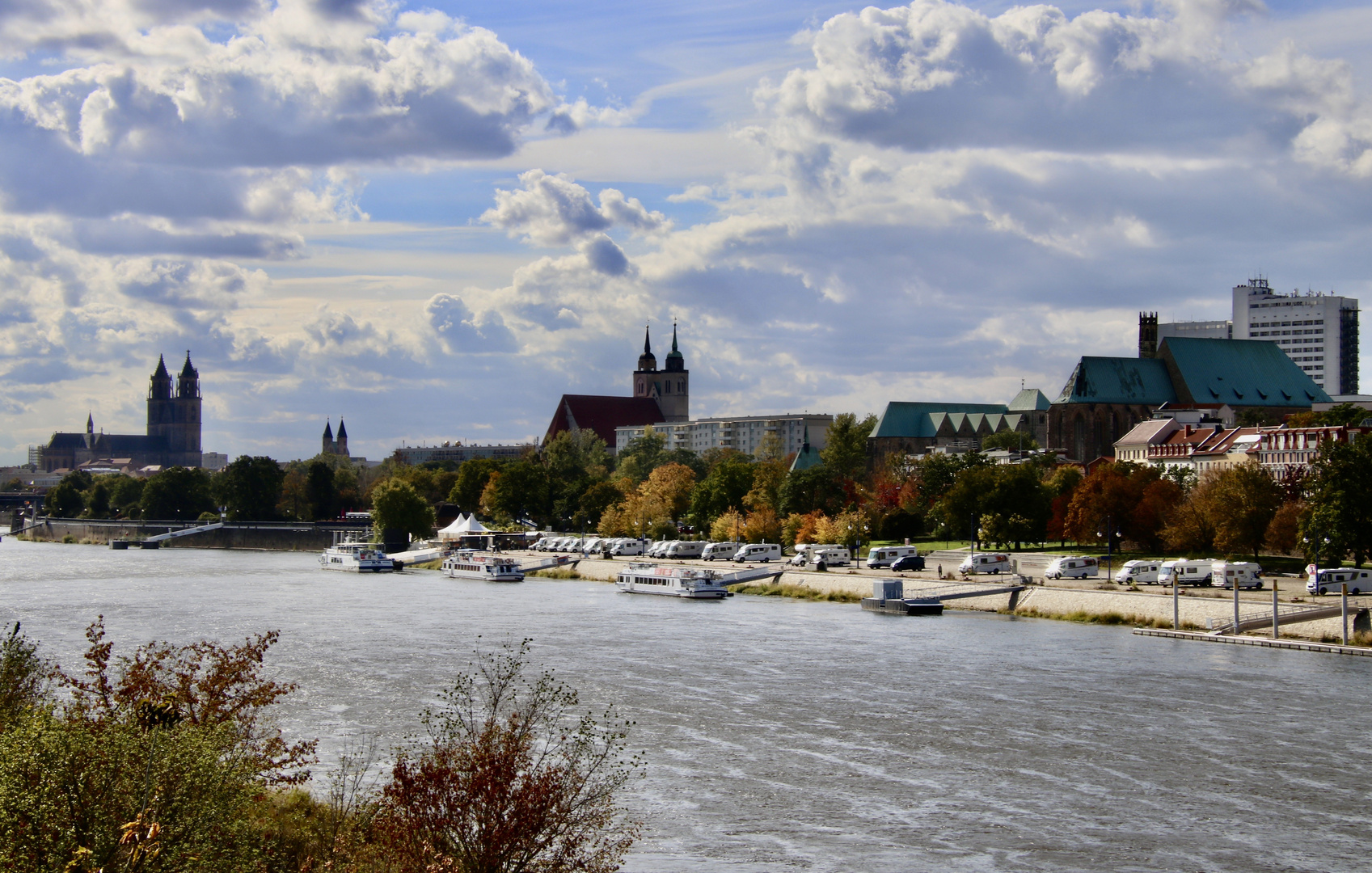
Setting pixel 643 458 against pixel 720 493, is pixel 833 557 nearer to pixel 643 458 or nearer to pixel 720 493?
pixel 720 493

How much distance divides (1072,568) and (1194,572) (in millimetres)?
7513

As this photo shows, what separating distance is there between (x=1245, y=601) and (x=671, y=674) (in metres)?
25.1

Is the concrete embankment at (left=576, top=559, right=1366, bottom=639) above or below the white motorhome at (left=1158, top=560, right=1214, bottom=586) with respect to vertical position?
below

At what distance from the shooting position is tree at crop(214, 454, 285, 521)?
549 feet

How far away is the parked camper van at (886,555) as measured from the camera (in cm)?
8200

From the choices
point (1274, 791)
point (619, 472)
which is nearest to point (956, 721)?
point (1274, 791)

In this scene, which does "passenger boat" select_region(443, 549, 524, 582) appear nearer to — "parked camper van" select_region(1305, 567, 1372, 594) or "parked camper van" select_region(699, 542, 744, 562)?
"parked camper van" select_region(699, 542, 744, 562)

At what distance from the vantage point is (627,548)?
107 metres

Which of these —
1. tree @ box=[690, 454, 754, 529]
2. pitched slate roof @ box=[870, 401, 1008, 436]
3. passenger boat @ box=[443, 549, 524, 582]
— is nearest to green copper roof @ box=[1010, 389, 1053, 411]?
pitched slate roof @ box=[870, 401, 1008, 436]

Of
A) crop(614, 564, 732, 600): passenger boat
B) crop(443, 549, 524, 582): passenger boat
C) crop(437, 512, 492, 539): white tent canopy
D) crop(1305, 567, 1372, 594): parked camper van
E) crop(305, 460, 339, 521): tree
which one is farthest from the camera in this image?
crop(305, 460, 339, 521): tree

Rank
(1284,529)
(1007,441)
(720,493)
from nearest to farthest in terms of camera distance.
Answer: (1284,529) → (720,493) → (1007,441)

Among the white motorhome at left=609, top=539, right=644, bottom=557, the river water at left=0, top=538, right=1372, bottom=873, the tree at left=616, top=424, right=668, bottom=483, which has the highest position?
the tree at left=616, top=424, right=668, bottom=483

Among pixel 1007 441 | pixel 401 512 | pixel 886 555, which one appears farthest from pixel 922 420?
pixel 886 555

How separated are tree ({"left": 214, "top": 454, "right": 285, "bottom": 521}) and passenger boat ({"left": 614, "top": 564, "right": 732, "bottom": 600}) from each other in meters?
91.7
